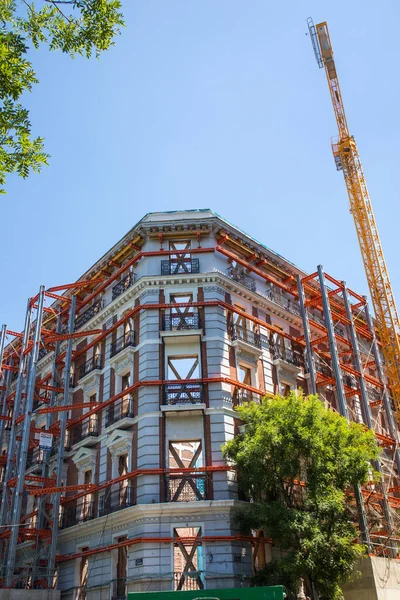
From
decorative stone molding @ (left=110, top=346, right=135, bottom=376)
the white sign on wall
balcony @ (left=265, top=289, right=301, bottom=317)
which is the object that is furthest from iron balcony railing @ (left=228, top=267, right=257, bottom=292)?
the white sign on wall

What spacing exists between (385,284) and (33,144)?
122 ft

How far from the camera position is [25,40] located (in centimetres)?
1319

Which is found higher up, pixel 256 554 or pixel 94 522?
pixel 94 522

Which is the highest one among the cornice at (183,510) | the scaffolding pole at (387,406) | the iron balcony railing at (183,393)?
the scaffolding pole at (387,406)

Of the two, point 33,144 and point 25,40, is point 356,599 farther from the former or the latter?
point 25,40

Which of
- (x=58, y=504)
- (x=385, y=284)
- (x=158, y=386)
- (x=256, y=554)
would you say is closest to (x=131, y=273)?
(x=158, y=386)

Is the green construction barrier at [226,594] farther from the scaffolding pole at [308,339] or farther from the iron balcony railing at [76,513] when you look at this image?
the scaffolding pole at [308,339]

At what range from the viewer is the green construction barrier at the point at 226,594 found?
59.8 feet

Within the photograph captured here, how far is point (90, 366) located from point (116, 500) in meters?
9.17

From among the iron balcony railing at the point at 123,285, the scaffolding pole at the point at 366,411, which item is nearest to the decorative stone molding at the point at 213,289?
the iron balcony railing at the point at 123,285

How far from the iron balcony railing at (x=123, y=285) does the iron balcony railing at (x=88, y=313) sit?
1.87 meters

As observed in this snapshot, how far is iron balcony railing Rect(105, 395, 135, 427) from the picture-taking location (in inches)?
1138

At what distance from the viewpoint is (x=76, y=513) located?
99.1 feet

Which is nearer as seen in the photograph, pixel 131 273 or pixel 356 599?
pixel 356 599
